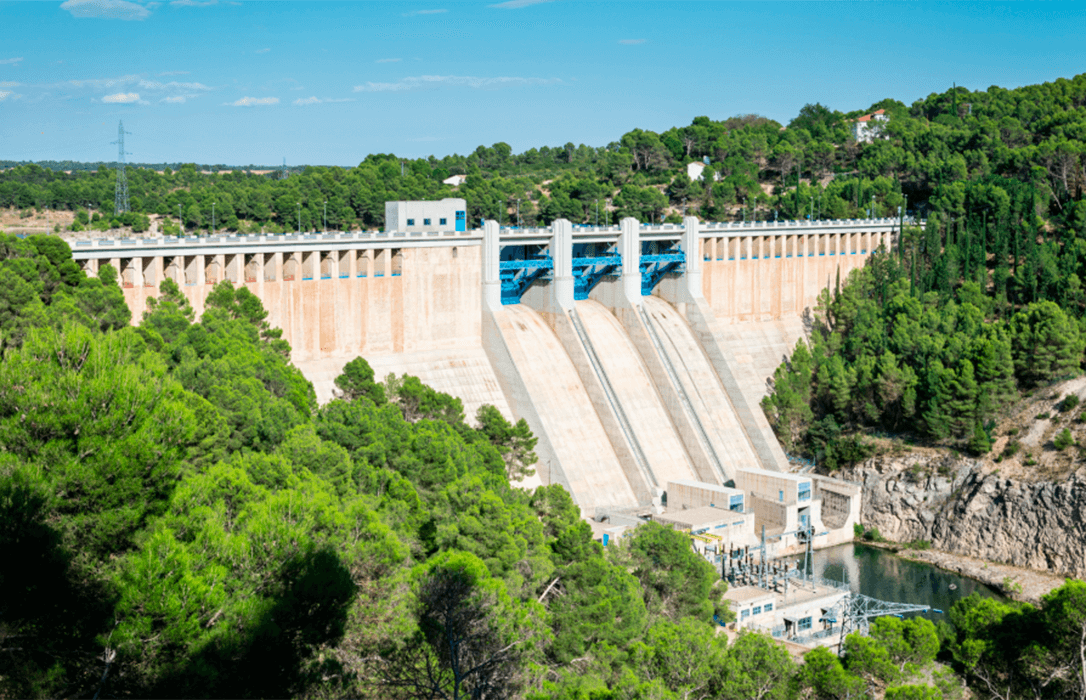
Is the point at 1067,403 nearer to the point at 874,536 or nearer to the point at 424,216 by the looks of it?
the point at 874,536

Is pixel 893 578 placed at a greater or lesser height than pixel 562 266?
lesser

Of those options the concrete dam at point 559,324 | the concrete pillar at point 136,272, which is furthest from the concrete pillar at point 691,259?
the concrete pillar at point 136,272

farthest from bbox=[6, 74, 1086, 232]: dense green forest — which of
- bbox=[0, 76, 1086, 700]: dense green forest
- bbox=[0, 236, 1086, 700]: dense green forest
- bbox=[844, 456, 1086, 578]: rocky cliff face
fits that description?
bbox=[0, 236, 1086, 700]: dense green forest

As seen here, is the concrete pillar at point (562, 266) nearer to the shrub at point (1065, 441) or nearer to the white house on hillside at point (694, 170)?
the shrub at point (1065, 441)

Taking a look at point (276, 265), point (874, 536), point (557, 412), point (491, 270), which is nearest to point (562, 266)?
point (491, 270)

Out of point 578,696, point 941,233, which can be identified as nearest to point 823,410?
point 941,233

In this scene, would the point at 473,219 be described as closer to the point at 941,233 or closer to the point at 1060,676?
the point at 941,233

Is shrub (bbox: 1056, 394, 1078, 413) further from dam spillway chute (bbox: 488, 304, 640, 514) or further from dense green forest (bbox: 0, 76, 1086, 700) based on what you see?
dam spillway chute (bbox: 488, 304, 640, 514)
